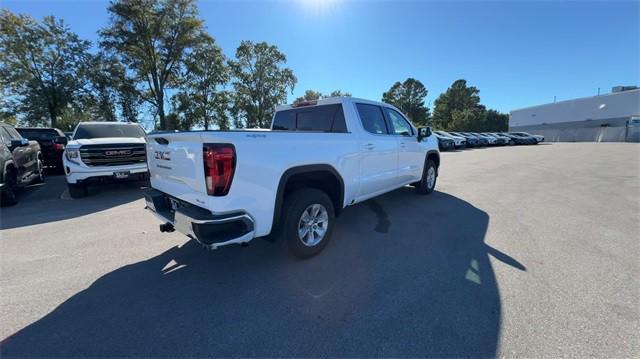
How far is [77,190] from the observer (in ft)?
20.3

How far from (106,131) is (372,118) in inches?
290

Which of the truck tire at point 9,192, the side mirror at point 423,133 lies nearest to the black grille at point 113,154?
the truck tire at point 9,192

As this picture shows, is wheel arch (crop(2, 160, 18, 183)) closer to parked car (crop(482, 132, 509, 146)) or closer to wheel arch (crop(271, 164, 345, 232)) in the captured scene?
wheel arch (crop(271, 164, 345, 232))

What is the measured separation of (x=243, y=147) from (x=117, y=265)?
2286 millimetres

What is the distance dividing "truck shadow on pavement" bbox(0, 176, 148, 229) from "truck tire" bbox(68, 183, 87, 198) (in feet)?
0.34

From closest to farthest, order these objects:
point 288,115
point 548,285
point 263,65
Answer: point 548,285, point 288,115, point 263,65

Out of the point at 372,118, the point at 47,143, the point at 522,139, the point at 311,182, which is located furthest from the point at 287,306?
the point at 522,139

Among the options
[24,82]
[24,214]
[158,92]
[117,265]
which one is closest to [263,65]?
[158,92]

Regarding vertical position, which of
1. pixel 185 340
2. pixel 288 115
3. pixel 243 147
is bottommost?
pixel 185 340

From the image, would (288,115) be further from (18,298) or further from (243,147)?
(18,298)

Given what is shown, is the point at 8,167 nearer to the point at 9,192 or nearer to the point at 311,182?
the point at 9,192

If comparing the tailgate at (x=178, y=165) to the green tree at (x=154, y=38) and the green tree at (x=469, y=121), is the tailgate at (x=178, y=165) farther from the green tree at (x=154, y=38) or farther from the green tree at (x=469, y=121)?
the green tree at (x=469, y=121)

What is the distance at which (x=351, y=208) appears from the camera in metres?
5.39

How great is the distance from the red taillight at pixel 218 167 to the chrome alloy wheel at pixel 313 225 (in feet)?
3.47
